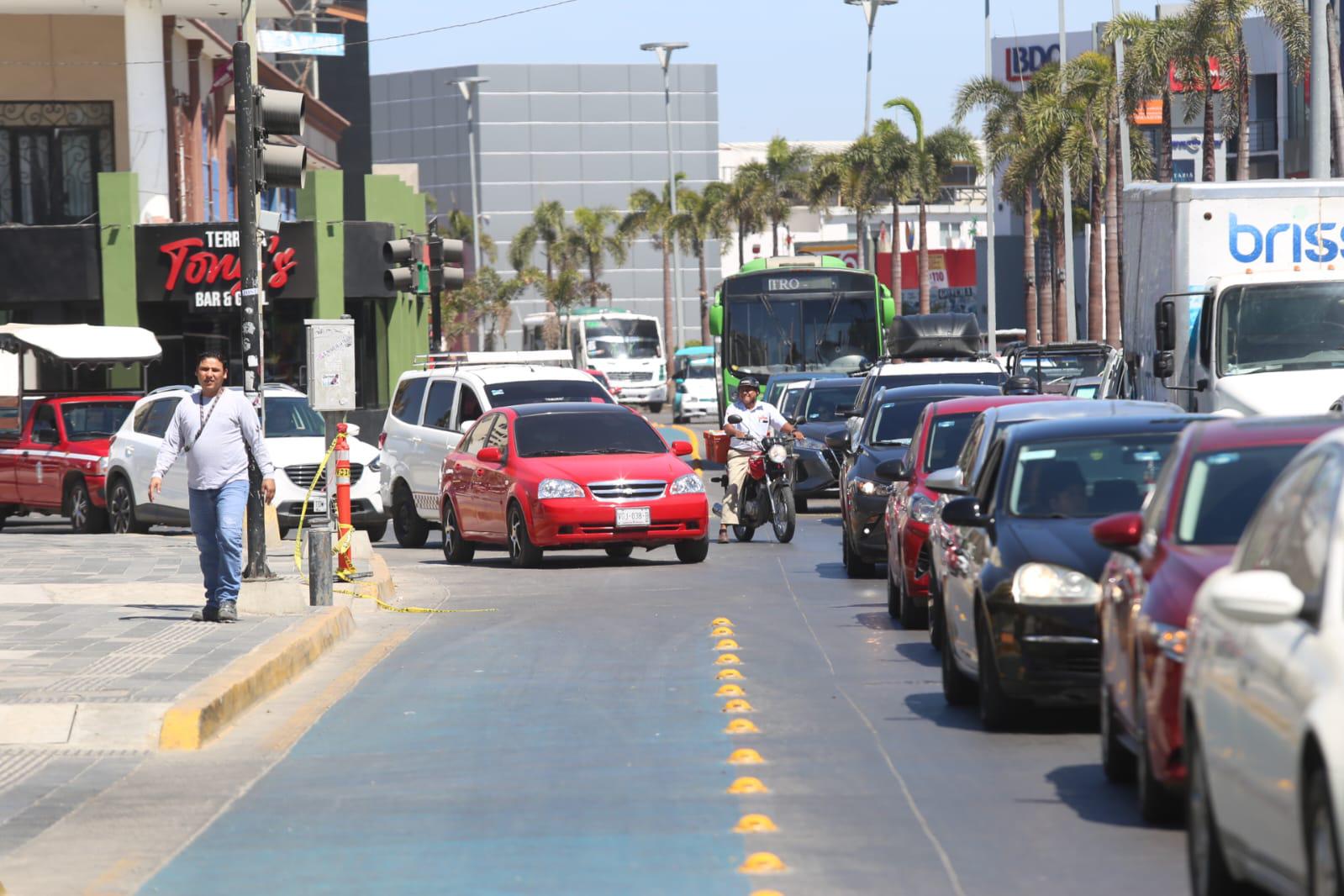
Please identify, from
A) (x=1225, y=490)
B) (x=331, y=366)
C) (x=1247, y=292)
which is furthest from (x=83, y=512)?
(x=1225, y=490)

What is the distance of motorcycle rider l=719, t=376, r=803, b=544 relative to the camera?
24.2 metres

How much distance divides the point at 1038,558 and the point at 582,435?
12.1m

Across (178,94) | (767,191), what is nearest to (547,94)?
(767,191)

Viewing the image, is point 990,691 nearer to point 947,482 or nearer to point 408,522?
point 947,482

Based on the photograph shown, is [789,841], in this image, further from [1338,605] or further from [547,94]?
[547,94]

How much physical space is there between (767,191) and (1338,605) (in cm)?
9995

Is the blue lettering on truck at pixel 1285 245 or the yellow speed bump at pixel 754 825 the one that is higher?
the blue lettering on truck at pixel 1285 245

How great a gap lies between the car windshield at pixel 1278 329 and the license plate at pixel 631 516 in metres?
5.47

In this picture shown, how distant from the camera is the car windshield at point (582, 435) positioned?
71.1 feet

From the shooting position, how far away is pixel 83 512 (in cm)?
2766

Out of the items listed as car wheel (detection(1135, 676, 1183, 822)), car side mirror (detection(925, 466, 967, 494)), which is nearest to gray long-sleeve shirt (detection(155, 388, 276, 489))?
car side mirror (detection(925, 466, 967, 494))

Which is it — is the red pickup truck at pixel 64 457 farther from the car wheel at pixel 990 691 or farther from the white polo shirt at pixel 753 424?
the car wheel at pixel 990 691

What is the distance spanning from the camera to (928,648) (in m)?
14.0

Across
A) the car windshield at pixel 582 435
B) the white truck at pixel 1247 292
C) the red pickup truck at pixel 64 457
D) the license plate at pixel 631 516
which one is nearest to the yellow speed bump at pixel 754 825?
the white truck at pixel 1247 292
